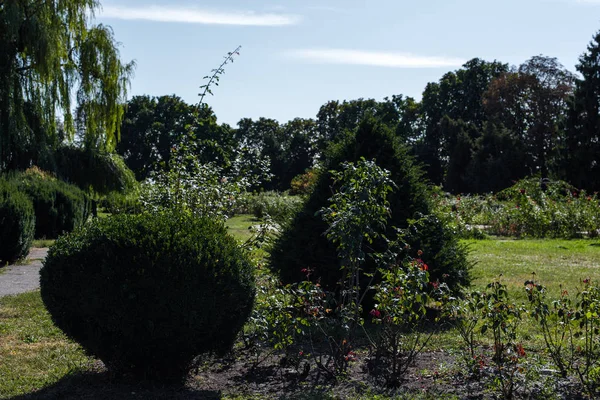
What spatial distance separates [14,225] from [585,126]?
1357 inches

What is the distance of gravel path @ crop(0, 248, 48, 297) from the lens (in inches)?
393

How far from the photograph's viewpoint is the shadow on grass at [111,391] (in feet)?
15.3

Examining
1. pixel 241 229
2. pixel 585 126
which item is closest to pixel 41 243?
pixel 241 229

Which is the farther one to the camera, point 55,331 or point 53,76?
point 53,76

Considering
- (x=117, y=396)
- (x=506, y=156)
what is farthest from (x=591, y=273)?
(x=506, y=156)

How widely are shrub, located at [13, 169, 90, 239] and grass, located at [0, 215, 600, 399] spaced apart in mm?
9245

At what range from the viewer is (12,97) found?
18531mm

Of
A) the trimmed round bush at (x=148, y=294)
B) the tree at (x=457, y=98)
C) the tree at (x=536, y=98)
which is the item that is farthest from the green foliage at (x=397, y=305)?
the tree at (x=457, y=98)

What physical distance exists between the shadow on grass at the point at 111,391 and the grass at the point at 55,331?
152mm

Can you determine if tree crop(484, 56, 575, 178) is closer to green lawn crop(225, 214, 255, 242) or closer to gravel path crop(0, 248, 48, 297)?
green lawn crop(225, 214, 255, 242)

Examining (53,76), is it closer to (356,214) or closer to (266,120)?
(356,214)

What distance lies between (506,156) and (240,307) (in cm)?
4495

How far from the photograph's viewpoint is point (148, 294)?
455cm

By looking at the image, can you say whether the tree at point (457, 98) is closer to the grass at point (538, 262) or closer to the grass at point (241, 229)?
the grass at point (241, 229)
